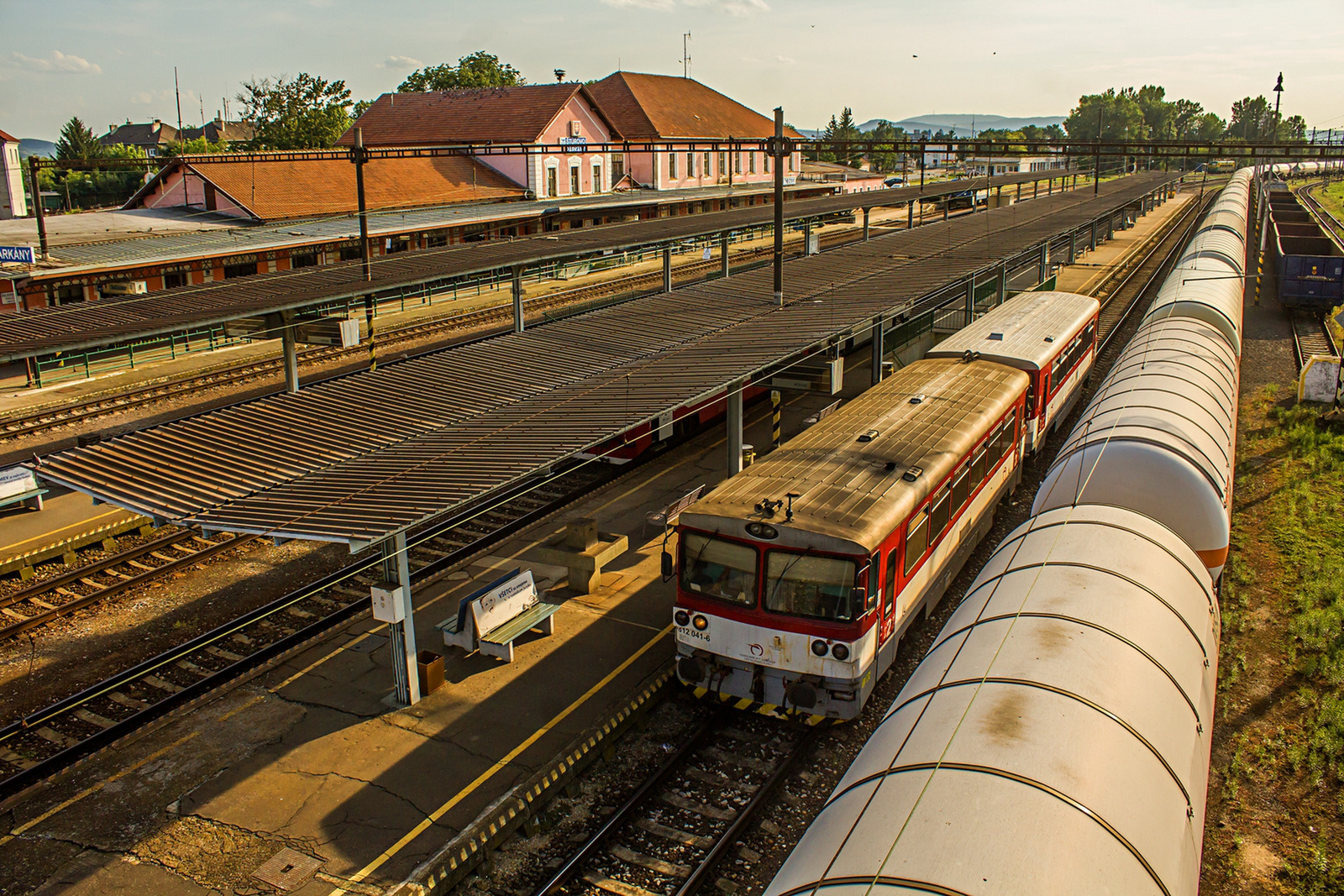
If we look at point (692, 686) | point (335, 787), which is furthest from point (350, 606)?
point (692, 686)

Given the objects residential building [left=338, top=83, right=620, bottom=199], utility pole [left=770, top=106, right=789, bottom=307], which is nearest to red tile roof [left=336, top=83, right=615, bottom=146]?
residential building [left=338, top=83, right=620, bottom=199]

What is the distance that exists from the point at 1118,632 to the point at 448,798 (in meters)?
6.23

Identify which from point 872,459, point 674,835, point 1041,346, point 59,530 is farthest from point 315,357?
point 674,835

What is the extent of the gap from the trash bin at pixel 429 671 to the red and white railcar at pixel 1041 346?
10193 mm

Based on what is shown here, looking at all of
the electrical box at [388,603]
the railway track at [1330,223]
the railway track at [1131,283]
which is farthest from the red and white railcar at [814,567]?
the railway track at [1330,223]

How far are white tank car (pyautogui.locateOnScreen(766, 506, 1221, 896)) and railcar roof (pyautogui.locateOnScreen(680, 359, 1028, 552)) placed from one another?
1657mm

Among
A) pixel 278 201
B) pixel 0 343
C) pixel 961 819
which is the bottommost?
pixel 961 819

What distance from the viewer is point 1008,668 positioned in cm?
670

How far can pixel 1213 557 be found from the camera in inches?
432

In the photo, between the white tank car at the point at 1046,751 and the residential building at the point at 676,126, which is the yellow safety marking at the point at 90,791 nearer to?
the white tank car at the point at 1046,751

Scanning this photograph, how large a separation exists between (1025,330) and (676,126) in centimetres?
5071

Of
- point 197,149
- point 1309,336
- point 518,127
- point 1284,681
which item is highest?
point 197,149

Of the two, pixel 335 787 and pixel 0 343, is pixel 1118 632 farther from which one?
pixel 0 343

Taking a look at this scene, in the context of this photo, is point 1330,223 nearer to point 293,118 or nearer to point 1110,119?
point 293,118
